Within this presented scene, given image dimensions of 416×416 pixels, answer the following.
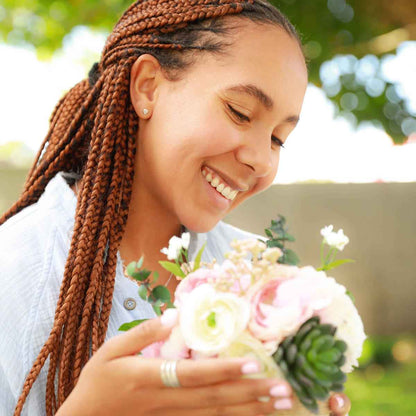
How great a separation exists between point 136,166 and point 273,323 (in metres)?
1.15

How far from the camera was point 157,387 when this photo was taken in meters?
1.28

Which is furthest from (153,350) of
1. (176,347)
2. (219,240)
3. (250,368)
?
(219,240)

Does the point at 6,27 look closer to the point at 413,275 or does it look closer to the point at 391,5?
the point at 391,5

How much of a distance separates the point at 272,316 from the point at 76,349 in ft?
2.77

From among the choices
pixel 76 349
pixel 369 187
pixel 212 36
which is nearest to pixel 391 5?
pixel 369 187

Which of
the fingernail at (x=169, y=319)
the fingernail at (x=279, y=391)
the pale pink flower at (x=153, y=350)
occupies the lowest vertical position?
the pale pink flower at (x=153, y=350)

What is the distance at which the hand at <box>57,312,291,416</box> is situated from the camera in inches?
46.9

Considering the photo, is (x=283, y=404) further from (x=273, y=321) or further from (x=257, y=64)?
(x=257, y=64)

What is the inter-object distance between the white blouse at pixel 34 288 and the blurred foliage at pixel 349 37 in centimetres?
383

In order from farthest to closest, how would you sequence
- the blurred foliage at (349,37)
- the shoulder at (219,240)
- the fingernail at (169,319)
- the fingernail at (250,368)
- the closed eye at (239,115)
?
the blurred foliage at (349,37) < the shoulder at (219,240) < the closed eye at (239,115) < the fingernail at (169,319) < the fingernail at (250,368)

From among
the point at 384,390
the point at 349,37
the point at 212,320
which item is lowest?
the point at 384,390

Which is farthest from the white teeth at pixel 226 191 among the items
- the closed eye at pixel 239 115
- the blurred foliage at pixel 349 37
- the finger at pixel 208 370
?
the blurred foliage at pixel 349 37

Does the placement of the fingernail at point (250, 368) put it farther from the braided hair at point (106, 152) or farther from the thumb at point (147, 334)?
the braided hair at point (106, 152)

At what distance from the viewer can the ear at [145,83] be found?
2.12m
